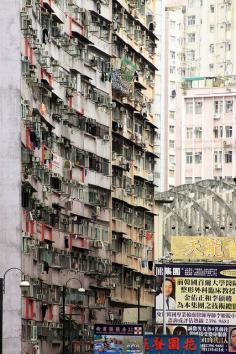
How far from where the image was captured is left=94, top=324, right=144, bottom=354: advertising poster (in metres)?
66.1

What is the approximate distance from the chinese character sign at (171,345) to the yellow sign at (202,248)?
28.9 meters

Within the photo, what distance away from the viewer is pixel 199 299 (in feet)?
271

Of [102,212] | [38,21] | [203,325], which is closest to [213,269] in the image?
[203,325]

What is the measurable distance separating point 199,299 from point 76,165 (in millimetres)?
8646

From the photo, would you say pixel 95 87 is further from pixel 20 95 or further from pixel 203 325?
pixel 20 95

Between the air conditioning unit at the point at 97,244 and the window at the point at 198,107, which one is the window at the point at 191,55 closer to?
the window at the point at 198,107

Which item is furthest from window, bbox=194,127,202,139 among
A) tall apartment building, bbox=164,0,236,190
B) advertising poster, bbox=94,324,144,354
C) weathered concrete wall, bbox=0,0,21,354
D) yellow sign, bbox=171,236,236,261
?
advertising poster, bbox=94,324,144,354

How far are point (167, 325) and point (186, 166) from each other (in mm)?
76958

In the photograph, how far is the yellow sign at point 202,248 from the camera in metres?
92.7

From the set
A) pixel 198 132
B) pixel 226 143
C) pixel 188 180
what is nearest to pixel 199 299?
pixel 226 143

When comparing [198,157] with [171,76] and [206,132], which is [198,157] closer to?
[206,132]

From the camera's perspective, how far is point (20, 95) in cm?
6788

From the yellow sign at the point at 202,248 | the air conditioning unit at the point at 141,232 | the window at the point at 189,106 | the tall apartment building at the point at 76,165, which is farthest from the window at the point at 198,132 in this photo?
the yellow sign at the point at 202,248

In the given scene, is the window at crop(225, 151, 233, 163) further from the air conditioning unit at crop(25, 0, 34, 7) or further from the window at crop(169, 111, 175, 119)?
the air conditioning unit at crop(25, 0, 34, 7)
